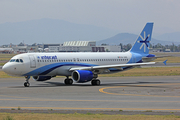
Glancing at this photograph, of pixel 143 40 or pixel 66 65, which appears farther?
pixel 143 40

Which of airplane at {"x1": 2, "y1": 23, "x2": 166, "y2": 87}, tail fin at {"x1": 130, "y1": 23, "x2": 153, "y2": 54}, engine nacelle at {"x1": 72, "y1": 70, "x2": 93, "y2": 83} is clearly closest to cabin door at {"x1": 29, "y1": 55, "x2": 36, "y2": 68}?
airplane at {"x1": 2, "y1": 23, "x2": 166, "y2": 87}

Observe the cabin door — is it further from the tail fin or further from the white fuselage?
the tail fin

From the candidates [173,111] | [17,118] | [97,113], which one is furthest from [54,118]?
[173,111]

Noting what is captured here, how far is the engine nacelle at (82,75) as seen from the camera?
123ft

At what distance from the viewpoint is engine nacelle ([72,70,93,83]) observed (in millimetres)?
37375

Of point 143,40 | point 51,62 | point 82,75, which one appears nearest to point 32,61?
point 51,62

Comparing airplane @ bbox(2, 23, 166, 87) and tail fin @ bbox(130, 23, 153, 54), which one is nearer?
airplane @ bbox(2, 23, 166, 87)

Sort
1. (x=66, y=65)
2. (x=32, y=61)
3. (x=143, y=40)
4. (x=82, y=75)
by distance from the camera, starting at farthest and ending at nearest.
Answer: (x=143, y=40) → (x=66, y=65) → (x=32, y=61) → (x=82, y=75)

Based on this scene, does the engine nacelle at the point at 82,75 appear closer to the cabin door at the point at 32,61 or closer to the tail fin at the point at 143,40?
the cabin door at the point at 32,61

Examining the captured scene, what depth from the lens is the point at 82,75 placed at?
37.5 meters

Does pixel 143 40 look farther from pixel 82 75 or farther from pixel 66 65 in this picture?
pixel 82 75

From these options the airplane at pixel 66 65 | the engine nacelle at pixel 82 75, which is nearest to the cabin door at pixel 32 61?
the airplane at pixel 66 65

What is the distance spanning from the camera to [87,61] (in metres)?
42.4

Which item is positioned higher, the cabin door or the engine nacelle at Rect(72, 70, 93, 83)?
the cabin door
